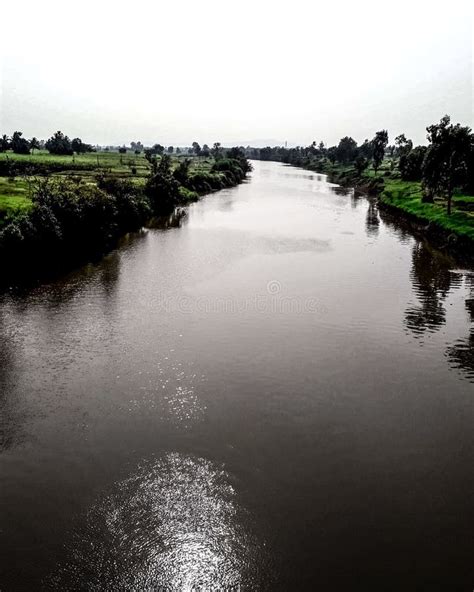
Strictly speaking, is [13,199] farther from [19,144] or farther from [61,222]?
[19,144]

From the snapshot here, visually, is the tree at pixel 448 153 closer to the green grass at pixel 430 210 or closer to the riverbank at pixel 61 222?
the green grass at pixel 430 210

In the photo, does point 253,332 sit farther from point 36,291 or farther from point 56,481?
point 36,291

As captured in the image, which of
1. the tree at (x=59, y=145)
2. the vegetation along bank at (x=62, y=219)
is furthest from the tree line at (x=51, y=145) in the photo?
the vegetation along bank at (x=62, y=219)

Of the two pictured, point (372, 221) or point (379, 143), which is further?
point (379, 143)

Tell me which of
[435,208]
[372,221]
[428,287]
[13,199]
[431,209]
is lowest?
[428,287]

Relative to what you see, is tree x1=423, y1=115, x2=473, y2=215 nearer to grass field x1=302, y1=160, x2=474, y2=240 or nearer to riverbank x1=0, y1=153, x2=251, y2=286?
grass field x1=302, y1=160, x2=474, y2=240

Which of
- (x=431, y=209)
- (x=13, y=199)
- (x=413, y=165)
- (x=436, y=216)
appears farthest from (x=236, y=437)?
(x=413, y=165)

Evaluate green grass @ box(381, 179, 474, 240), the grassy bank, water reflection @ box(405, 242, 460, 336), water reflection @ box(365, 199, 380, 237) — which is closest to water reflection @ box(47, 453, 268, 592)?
water reflection @ box(405, 242, 460, 336)
